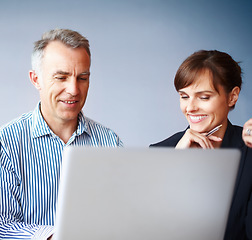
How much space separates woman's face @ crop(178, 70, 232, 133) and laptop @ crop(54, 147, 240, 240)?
1.24m

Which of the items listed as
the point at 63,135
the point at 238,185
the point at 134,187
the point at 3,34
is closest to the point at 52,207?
the point at 63,135

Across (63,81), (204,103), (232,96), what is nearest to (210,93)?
(204,103)

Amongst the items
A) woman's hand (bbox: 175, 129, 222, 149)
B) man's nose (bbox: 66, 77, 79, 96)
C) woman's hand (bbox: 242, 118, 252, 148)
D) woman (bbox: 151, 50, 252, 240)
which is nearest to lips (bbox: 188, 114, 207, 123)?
woman (bbox: 151, 50, 252, 240)

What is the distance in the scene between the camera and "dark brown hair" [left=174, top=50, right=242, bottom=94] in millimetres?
2211

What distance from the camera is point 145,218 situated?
0.95 meters

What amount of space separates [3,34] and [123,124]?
1678 millimetres

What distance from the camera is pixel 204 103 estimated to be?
7.21 feet

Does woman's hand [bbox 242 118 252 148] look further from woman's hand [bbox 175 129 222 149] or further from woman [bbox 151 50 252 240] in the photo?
woman [bbox 151 50 252 240]

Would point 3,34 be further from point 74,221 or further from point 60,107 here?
point 74,221

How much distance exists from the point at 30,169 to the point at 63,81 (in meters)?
0.49

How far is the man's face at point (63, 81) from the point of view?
1965 mm

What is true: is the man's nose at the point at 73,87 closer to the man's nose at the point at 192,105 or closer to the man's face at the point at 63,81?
the man's face at the point at 63,81

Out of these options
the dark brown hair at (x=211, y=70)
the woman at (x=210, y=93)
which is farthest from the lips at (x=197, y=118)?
the dark brown hair at (x=211, y=70)

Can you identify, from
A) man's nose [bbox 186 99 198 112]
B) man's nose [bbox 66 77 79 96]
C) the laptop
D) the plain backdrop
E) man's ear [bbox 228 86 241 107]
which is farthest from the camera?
the plain backdrop
